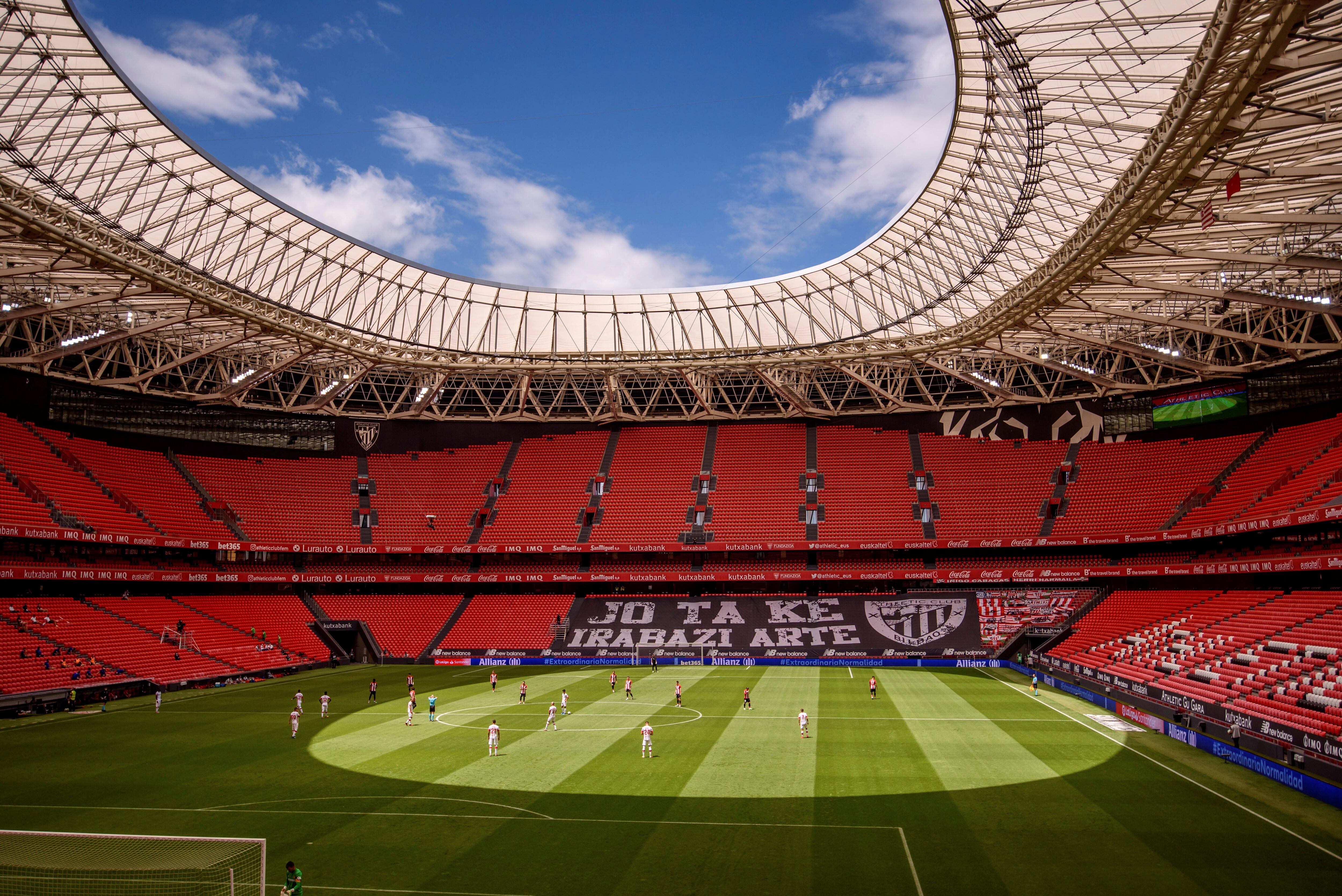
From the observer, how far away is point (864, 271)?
48.7m

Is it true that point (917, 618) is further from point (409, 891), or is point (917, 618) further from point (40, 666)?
point (40, 666)

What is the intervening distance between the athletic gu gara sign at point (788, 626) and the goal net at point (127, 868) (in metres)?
39.0

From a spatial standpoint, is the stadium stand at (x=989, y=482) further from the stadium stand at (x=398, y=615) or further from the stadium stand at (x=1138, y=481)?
the stadium stand at (x=398, y=615)

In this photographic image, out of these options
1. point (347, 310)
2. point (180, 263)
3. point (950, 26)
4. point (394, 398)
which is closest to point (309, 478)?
point (394, 398)

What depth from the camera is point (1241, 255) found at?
2984 cm

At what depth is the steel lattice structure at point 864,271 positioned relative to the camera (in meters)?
25.9

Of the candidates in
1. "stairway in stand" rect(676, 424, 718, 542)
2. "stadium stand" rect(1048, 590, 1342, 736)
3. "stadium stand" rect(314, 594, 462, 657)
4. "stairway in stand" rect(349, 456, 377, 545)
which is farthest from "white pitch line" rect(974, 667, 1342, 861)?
"stairway in stand" rect(349, 456, 377, 545)

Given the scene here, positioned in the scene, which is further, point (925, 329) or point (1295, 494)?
point (925, 329)

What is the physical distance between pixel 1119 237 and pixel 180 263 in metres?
39.2

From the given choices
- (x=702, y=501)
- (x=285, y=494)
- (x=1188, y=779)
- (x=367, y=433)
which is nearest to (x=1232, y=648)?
(x=1188, y=779)

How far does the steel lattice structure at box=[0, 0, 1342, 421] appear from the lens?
25891 millimetres

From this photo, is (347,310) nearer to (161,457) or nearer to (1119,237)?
(161,457)

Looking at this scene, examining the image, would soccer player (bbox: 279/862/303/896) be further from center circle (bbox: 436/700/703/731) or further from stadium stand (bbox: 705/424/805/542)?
stadium stand (bbox: 705/424/805/542)

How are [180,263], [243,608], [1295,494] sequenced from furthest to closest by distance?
1. [243,608]
2. [1295,494]
3. [180,263]
